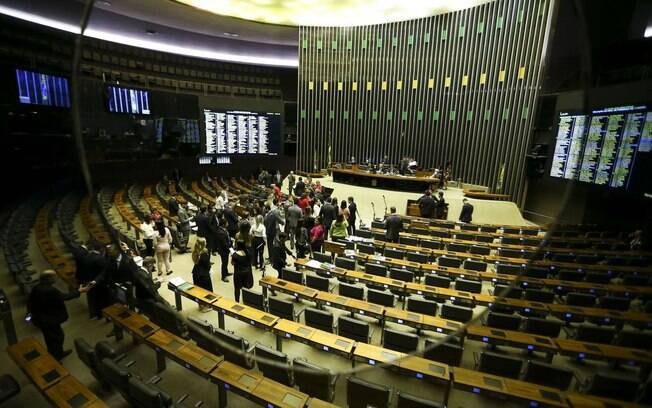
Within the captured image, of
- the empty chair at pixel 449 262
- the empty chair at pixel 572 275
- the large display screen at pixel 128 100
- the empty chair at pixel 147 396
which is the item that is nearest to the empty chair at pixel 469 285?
the empty chair at pixel 449 262

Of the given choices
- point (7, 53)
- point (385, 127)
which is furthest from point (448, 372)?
point (385, 127)

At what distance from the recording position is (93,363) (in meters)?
3.21

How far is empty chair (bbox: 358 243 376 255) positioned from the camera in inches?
267

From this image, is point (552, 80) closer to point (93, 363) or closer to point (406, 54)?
point (406, 54)

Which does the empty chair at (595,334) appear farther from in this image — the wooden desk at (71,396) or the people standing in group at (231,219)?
the people standing in group at (231,219)

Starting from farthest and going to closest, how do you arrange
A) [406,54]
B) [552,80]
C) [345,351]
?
1. [406,54]
2. [552,80]
3. [345,351]

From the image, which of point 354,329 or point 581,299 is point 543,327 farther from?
point 354,329

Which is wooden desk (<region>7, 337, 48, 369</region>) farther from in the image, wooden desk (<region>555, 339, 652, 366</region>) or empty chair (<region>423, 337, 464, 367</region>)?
wooden desk (<region>555, 339, 652, 366</region>)

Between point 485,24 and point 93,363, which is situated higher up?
point 485,24

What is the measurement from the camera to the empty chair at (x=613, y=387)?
303 centimetres

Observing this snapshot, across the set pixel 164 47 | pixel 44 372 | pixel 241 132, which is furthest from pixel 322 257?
pixel 164 47

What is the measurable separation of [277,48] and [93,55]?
8966mm

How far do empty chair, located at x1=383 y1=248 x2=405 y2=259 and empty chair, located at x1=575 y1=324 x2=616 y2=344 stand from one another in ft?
9.95

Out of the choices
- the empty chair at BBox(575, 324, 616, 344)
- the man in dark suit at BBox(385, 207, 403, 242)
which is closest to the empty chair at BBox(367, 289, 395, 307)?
the empty chair at BBox(575, 324, 616, 344)
